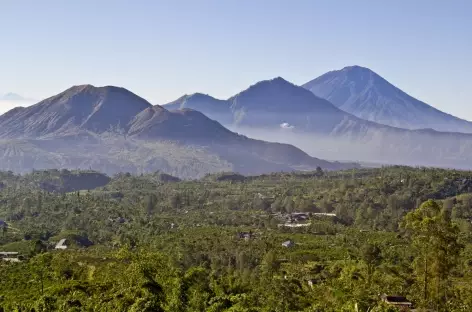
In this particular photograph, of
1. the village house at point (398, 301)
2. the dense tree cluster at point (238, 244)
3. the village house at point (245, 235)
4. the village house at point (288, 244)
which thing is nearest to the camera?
the dense tree cluster at point (238, 244)

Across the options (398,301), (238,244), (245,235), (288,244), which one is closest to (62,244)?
(238,244)

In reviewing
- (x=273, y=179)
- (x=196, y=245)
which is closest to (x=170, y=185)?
Answer: (x=273, y=179)

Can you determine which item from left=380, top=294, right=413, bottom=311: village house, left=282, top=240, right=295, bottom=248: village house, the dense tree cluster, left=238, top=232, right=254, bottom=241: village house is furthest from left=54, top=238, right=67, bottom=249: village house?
left=380, top=294, right=413, bottom=311: village house

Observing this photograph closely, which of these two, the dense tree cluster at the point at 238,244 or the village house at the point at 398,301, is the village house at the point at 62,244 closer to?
the dense tree cluster at the point at 238,244

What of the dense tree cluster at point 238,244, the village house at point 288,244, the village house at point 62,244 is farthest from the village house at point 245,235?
the village house at point 62,244

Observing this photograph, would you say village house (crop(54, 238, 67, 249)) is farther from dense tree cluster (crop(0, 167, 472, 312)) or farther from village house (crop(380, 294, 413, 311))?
village house (crop(380, 294, 413, 311))

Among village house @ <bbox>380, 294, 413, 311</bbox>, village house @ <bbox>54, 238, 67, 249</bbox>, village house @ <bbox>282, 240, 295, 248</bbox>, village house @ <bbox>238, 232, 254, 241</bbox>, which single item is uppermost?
village house @ <bbox>380, 294, 413, 311</bbox>

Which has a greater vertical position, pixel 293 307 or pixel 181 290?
pixel 181 290

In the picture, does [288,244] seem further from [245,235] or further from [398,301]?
[398,301]

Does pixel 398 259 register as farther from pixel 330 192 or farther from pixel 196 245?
pixel 330 192

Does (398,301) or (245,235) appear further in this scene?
(245,235)

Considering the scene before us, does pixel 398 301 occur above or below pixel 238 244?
above
